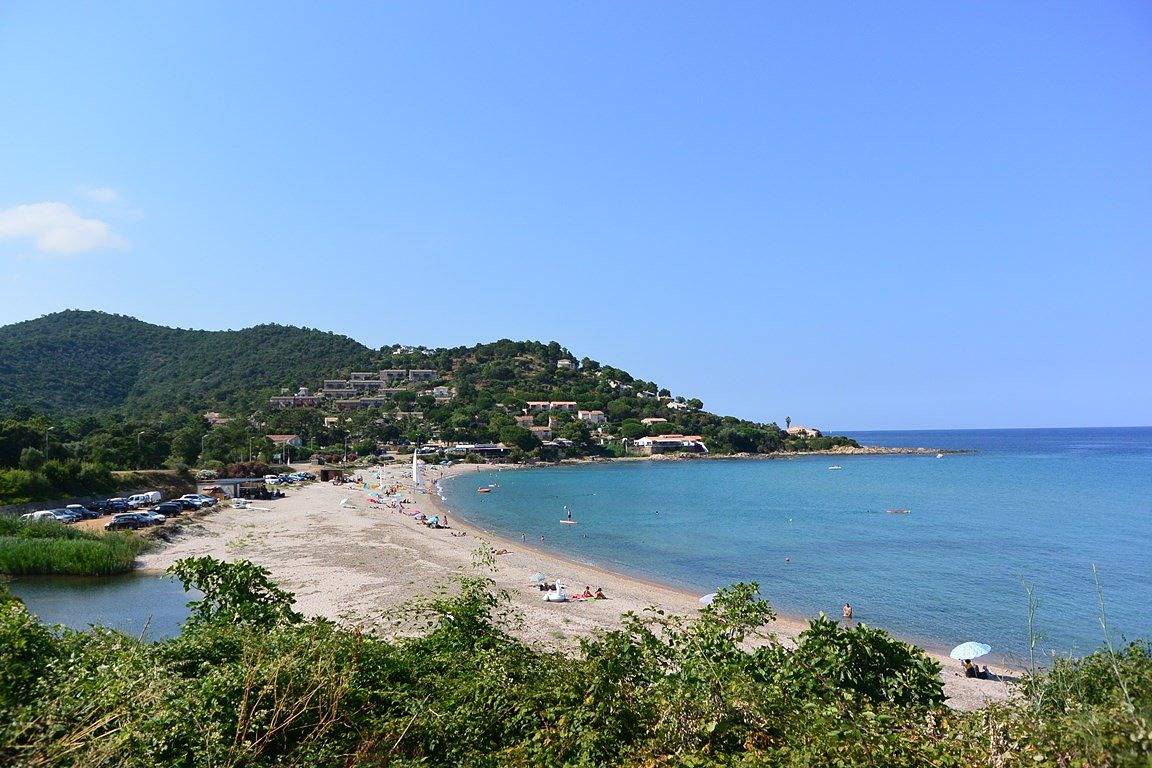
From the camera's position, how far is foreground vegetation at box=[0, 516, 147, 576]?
22547 millimetres

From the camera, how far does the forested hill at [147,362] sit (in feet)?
304

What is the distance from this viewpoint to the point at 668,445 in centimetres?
12112

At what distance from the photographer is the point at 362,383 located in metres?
144

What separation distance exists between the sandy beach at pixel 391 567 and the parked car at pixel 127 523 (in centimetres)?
175

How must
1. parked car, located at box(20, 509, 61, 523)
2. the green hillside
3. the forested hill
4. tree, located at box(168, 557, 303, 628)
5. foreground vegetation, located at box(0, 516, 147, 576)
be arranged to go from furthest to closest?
the forested hill < the green hillside < parked car, located at box(20, 509, 61, 523) < foreground vegetation, located at box(0, 516, 147, 576) < tree, located at box(168, 557, 303, 628)

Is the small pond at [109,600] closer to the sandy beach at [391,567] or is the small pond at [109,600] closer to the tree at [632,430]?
the sandy beach at [391,567]

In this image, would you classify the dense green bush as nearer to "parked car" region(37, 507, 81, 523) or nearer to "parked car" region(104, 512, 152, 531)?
"parked car" region(37, 507, 81, 523)

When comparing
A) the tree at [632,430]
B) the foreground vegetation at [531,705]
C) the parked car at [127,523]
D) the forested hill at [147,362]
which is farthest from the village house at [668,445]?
the foreground vegetation at [531,705]

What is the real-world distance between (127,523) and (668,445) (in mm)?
97974

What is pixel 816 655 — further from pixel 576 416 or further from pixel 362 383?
pixel 362 383

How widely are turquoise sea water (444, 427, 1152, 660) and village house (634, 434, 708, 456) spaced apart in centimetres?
3719

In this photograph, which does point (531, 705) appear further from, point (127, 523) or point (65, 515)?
point (65, 515)

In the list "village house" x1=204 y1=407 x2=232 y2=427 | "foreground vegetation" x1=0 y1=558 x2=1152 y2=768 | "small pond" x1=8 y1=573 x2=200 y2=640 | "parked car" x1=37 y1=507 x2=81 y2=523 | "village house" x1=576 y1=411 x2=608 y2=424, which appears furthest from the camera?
"village house" x1=576 y1=411 x2=608 y2=424

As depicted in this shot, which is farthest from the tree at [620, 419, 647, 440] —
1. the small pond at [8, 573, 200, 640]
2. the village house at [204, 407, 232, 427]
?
the small pond at [8, 573, 200, 640]
